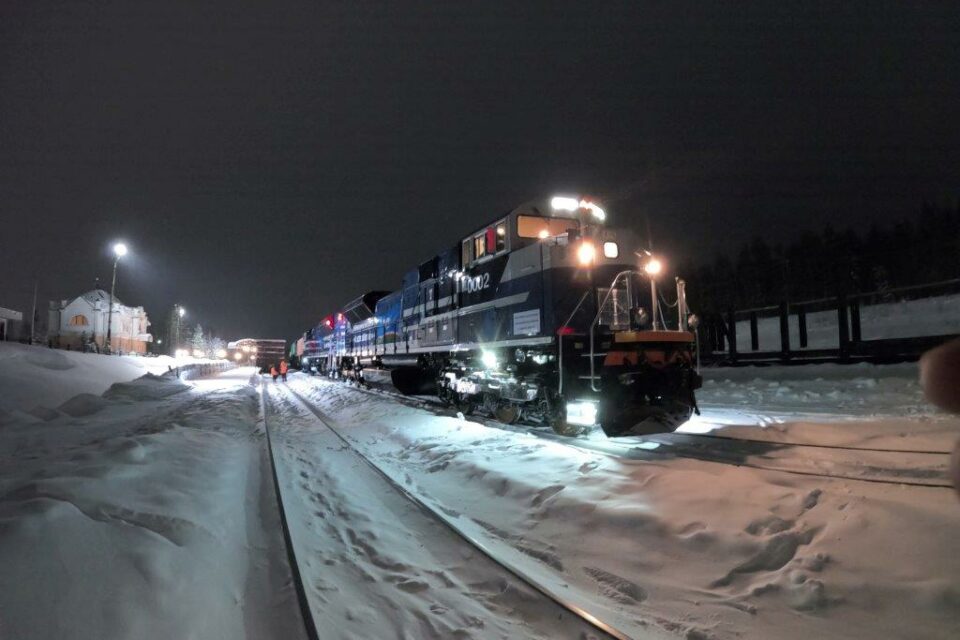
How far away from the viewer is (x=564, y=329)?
890cm

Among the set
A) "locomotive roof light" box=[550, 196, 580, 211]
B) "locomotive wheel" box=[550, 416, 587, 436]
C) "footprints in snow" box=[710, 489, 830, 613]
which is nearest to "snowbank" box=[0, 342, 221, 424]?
"locomotive wheel" box=[550, 416, 587, 436]

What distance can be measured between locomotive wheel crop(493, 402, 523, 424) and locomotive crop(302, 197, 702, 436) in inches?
1.0

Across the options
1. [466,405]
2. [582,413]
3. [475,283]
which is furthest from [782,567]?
[466,405]

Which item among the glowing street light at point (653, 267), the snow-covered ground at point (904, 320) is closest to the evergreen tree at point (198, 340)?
the snow-covered ground at point (904, 320)

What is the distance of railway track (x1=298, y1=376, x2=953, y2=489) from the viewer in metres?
6.18

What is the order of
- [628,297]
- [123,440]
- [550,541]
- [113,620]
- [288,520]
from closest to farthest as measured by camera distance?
[113,620] → [550,541] → [288,520] → [123,440] → [628,297]

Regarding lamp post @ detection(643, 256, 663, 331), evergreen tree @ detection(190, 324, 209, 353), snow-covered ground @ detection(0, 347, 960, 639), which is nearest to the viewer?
snow-covered ground @ detection(0, 347, 960, 639)

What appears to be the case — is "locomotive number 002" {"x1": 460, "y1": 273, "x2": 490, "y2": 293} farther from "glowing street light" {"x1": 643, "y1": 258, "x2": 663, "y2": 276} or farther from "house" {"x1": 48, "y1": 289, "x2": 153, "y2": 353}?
"house" {"x1": 48, "y1": 289, "x2": 153, "y2": 353}

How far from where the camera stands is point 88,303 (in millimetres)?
67312

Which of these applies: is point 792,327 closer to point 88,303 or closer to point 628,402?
point 628,402

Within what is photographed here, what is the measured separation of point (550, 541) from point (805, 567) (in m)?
2.08

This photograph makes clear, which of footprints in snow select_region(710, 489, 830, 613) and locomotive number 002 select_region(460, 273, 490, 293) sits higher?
locomotive number 002 select_region(460, 273, 490, 293)

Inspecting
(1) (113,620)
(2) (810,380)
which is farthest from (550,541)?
(2) (810,380)

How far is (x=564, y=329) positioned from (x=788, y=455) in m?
3.67
